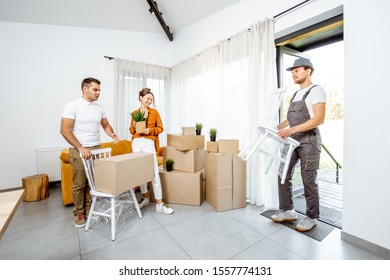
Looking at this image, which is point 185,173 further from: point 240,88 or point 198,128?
point 240,88

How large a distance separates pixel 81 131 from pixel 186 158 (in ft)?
4.06

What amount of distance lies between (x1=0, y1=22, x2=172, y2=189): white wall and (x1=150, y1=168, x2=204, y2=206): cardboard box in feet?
7.00

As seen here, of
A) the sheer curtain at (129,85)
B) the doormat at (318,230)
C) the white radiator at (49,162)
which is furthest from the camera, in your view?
the sheer curtain at (129,85)

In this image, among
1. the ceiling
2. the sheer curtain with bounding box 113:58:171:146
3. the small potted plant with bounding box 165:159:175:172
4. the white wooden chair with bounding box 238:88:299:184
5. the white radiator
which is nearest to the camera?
the white wooden chair with bounding box 238:88:299:184

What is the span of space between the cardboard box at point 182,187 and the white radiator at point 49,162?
1.97 metres

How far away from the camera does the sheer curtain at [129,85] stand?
3.67m

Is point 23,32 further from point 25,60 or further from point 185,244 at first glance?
point 185,244

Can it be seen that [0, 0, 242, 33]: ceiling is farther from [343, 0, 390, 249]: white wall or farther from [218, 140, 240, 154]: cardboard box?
[218, 140, 240, 154]: cardboard box

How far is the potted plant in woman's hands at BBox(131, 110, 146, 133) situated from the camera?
2.11 meters

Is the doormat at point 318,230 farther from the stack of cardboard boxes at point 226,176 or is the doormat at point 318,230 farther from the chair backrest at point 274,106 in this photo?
the chair backrest at point 274,106

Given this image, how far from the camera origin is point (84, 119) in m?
1.96

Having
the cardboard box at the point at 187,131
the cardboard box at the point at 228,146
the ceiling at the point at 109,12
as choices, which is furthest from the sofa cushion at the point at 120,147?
the ceiling at the point at 109,12

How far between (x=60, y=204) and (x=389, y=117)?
3.61 metres

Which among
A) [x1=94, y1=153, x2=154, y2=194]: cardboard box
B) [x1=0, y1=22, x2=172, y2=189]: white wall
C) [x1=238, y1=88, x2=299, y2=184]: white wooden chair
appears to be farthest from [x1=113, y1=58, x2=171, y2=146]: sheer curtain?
[x1=238, y1=88, x2=299, y2=184]: white wooden chair
